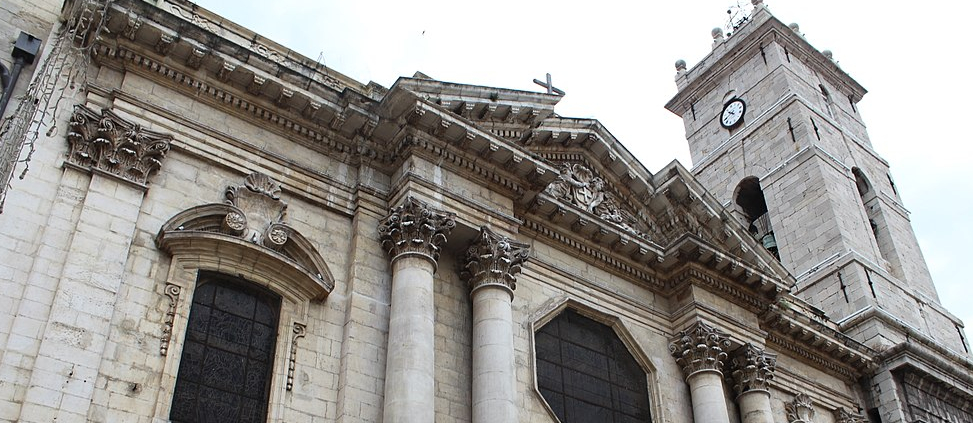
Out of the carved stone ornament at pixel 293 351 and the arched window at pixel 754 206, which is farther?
the arched window at pixel 754 206

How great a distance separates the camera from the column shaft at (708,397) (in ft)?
57.7

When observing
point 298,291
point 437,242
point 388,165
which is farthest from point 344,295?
point 388,165

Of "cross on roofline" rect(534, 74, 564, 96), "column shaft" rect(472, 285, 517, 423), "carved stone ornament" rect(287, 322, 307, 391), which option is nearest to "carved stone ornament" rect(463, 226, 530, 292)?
"column shaft" rect(472, 285, 517, 423)

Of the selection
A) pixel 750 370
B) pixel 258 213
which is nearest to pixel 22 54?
pixel 258 213

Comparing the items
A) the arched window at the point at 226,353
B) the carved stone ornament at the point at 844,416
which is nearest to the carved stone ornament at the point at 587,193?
the carved stone ornament at the point at 844,416

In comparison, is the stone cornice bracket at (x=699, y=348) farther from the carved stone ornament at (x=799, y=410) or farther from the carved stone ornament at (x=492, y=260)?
the carved stone ornament at (x=492, y=260)

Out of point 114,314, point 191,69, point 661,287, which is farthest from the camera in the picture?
point 661,287

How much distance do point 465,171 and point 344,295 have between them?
339 cm

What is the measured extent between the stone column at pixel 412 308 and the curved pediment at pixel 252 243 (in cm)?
115

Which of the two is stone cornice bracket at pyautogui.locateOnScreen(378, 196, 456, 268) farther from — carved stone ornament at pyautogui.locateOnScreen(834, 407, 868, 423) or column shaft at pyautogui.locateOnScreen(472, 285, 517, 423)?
carved stone ornament at pyautogui.locateOnScreen(834, 407, 868, 423)

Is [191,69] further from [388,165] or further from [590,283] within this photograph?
[590,283]

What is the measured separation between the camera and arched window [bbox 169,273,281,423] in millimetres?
12344

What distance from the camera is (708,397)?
17797 millimetres

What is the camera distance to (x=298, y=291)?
13.9m
